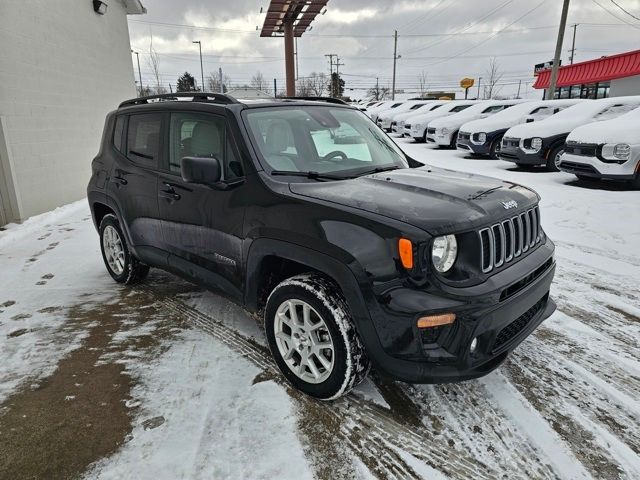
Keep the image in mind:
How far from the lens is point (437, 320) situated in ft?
7.11

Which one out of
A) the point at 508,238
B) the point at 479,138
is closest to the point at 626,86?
the point at 479,138

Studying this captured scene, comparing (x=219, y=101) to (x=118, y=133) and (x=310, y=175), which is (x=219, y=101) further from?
(x=118, y=133)

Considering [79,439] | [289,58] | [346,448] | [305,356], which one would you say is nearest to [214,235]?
[305,356]

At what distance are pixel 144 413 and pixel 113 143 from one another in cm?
289

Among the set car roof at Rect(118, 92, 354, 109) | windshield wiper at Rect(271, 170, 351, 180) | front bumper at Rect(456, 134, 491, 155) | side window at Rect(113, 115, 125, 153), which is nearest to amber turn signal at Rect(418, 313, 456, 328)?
windshield wiper at Rect(271, 170, 351, 180)

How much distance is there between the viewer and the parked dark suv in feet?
7.29

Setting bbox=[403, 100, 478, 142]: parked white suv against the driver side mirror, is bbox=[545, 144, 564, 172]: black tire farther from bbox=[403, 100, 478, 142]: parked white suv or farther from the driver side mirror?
the driver side mirror

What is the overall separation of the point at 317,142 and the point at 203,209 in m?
0.98

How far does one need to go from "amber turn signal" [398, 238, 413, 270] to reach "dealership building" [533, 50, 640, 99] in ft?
97.5

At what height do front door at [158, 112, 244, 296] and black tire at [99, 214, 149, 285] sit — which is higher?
front door at [158, 112, 244, 296]

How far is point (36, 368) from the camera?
3.12 metres

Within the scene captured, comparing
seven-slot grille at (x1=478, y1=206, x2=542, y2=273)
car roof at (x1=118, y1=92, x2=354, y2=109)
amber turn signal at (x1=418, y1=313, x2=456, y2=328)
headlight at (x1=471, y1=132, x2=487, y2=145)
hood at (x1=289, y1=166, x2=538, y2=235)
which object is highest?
car roof at (x1=118, y1=92, x2=354, y2=109)

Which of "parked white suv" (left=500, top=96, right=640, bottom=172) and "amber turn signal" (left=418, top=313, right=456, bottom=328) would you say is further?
"parked white suv" (left=500, top=96, right=640, bottom=172)

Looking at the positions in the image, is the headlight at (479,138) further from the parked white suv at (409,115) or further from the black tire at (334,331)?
the black tire at (334,331)
